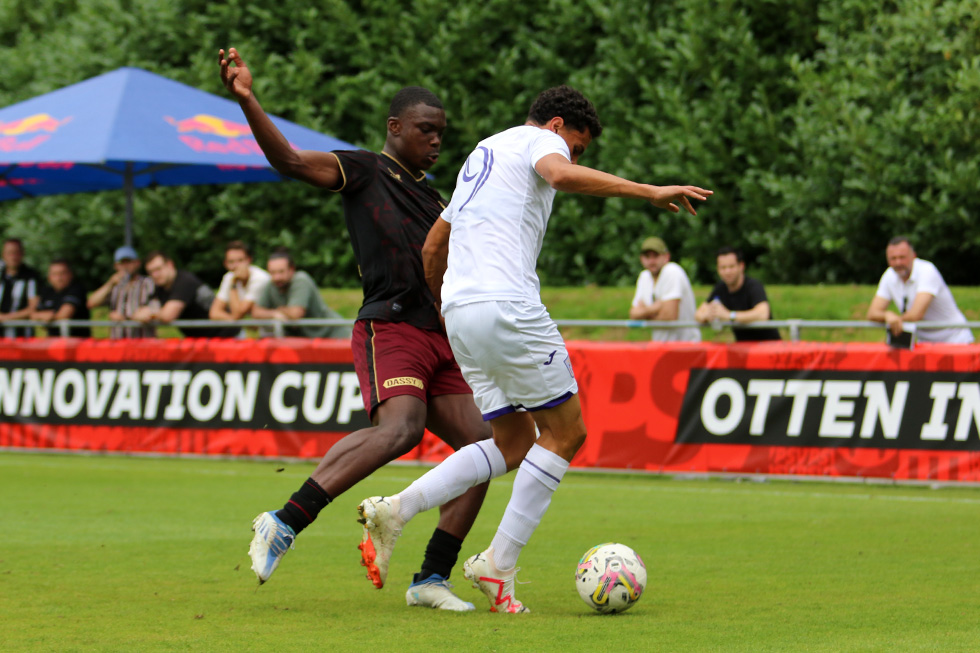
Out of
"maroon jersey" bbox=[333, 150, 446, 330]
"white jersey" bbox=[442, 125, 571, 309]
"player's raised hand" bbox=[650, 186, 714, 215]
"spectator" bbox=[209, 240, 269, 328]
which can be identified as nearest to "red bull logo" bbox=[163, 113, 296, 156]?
"spectator" bbox=[209, 240, 269, 328]

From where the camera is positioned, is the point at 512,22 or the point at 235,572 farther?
the point at 512,22

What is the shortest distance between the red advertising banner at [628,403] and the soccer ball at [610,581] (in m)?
5.73

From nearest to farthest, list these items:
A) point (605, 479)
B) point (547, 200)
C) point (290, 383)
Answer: point (547, 200)
point (605, 479)
point (290, 383)

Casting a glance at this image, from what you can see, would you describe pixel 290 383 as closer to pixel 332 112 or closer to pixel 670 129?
pixel 670 129

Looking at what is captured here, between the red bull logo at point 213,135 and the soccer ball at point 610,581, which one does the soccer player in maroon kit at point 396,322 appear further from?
the red bull logo at point 213,135

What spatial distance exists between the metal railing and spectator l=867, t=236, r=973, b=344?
0.16 m

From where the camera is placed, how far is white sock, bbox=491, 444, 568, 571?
521 centimetres

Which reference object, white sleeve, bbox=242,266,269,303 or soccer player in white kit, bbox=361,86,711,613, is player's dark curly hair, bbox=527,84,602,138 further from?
white sleeve, bbox=242,266,269,303

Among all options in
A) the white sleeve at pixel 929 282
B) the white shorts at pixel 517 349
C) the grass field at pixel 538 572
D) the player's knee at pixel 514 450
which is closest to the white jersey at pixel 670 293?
the grass field at pixel 538 572

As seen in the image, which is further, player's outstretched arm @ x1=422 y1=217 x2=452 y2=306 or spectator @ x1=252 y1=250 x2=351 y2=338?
spectator @ x1=252 y1=250 x2=351 y2=338

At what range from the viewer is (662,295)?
1227 centimetres

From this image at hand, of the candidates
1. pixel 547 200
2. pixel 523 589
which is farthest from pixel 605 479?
pixel 547 200

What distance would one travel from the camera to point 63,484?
10.6 metres

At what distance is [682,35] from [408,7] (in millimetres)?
5593
